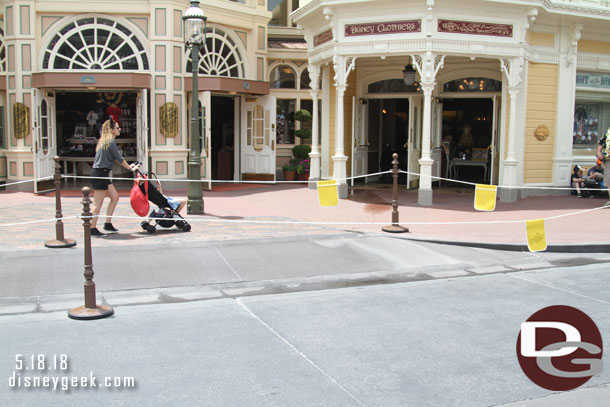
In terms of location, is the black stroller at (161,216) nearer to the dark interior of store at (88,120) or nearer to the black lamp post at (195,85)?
the black lamp post at (195,85)

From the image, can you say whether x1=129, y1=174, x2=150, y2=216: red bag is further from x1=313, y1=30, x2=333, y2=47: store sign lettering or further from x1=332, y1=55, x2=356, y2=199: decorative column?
x1=313, y1=30, x2=333, y2=47: store sign lettering

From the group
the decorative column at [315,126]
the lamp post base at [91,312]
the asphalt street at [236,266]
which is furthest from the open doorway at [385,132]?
the lamp post base at [91,312]

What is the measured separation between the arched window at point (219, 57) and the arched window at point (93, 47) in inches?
69.9

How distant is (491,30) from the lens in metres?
14.5

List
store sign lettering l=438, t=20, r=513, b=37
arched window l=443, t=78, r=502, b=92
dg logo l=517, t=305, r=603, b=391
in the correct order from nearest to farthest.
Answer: dg logo l=517, t=305, r=603, b=391 < store sign lettering l=438, t=20, r=513, b=37 < arched window l=443, t=78, r=502, b=92

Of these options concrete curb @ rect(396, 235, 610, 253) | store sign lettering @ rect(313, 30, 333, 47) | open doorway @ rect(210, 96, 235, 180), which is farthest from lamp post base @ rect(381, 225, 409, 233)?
open doorway @ rect(210, 96, 235, 180)

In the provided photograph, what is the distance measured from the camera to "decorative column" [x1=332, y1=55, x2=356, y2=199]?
15.0m

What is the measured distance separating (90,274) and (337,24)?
1027cm

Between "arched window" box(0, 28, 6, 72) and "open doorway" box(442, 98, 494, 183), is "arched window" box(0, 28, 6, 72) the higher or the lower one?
the higher one

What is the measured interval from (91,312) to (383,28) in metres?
10.4

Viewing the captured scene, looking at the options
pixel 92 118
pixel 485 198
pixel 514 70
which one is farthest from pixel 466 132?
pixel 92 118

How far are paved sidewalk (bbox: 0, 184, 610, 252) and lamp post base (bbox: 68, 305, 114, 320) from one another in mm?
3028

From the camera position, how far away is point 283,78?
20.8 m

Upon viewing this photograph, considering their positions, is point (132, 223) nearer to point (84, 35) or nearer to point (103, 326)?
point (103, 326)
